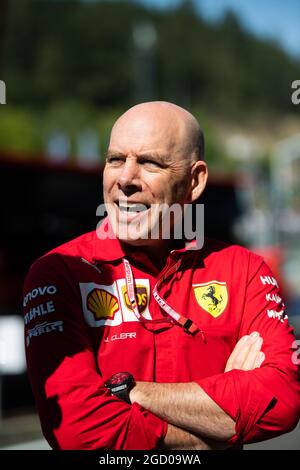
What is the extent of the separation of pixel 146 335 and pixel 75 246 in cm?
37

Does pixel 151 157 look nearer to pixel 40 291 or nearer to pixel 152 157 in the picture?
pixel 152 157

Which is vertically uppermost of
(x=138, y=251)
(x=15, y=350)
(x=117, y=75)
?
(x=117, y=75)

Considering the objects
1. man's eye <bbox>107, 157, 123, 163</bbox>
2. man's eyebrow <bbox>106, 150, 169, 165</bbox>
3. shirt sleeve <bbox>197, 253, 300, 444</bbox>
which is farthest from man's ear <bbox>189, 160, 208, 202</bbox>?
shirt sleeve <bbox>197, 253, 300, 444</bbox>

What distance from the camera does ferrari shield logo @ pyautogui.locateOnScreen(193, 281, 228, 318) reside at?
2.45 metres

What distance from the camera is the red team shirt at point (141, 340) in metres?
2.22

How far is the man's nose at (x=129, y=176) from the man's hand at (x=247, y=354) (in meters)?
0.57

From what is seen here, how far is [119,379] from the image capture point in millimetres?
2291

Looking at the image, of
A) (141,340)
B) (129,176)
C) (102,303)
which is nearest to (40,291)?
(102,303)

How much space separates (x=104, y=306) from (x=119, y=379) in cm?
23

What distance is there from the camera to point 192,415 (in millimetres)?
2246

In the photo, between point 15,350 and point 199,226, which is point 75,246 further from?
point 15,350

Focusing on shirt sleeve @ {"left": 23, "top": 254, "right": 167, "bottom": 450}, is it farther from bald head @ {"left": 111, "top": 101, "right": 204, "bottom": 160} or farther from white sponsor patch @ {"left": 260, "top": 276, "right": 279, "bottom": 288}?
white sponsor patch @ {"left": 260, "top": 276, "right": 279, "bottom": 288}
